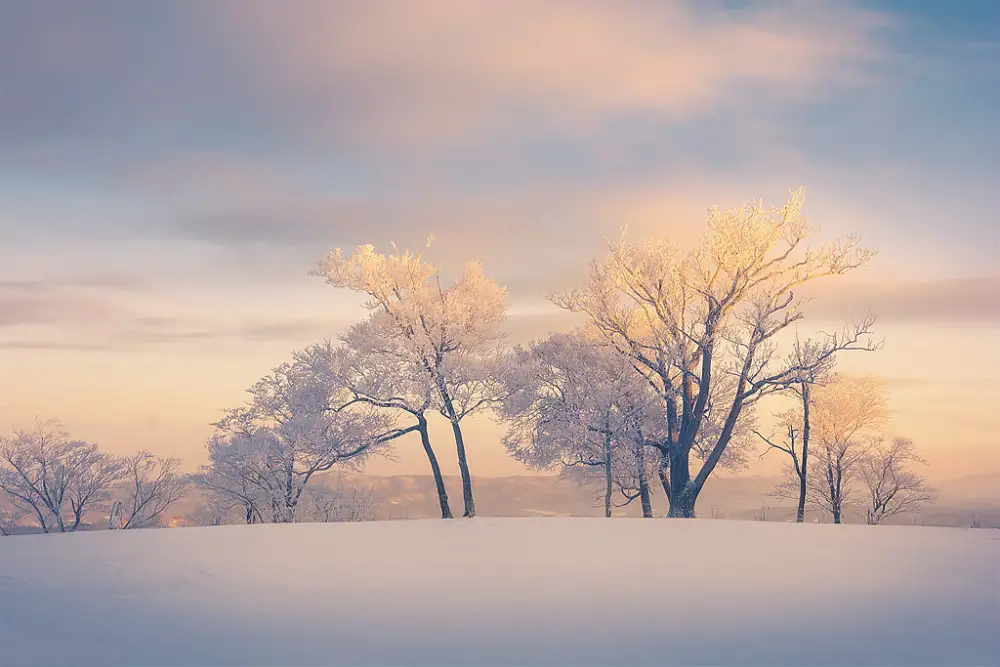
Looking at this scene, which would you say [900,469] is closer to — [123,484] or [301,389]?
[301,389]

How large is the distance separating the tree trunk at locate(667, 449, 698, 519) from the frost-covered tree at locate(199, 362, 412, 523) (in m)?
7.38

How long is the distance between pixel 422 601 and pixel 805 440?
21737mm

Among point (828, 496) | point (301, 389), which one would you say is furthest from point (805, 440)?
point (301, 389)

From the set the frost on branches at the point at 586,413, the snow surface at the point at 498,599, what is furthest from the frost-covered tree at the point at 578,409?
the snow surface at the point at 498,599

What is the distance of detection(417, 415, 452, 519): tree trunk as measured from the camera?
21.6m

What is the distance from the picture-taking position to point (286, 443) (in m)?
24.9

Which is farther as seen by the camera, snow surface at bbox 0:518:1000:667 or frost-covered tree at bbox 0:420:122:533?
frost-covered tree at bbox 0:420:122:533

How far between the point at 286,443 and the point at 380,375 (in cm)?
441

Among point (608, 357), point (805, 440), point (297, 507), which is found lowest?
point (297, 507)

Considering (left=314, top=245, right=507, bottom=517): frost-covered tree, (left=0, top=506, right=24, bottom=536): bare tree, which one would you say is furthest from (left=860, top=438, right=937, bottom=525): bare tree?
(left=0, top=506, right=24, bottom=536): bare tree

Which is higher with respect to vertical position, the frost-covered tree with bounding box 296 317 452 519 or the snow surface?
the frost-covered tree with bounding box 296 317 452 519

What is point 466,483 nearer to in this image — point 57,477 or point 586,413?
point 586,413

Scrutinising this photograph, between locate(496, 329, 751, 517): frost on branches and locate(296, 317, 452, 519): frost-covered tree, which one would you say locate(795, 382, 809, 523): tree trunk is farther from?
locate(296, 317, 452, 519): frost-covered tree

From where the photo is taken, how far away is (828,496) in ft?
96.1
